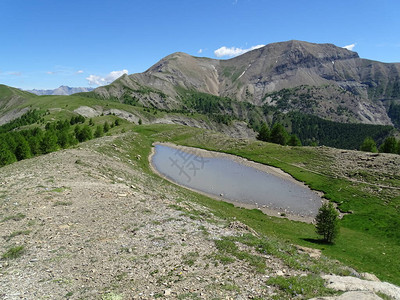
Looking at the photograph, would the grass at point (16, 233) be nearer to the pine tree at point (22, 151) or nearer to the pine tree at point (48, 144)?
the pine tree at point (22, 151)

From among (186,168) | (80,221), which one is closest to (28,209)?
(80,221)

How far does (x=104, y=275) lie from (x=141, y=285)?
247cm

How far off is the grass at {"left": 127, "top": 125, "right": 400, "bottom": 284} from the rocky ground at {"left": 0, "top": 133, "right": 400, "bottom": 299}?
485 inches

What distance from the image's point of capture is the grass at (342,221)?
3195 cm

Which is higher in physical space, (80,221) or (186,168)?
(80,221)

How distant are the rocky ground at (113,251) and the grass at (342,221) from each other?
12329 millimetres

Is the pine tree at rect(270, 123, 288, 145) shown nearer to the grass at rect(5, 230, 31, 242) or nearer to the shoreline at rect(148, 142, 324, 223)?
the shoreline at rect(148, 142, 324, 223)

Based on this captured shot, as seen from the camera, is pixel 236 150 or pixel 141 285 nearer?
pixel 141 285

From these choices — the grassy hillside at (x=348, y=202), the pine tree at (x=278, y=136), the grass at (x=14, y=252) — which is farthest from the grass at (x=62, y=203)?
the pine tree at (x=278, y=136)

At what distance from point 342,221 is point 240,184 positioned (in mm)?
27531

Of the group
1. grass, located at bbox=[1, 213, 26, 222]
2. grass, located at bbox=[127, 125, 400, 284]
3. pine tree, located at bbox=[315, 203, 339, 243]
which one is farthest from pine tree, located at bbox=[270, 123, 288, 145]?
grass, located at bbox=[1, 213, 26, 222]

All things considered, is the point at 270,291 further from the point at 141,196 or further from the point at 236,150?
the point at 236,150

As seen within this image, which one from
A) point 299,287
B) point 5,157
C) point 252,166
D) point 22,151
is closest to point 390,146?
point 252,166

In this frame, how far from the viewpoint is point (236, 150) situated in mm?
119812
